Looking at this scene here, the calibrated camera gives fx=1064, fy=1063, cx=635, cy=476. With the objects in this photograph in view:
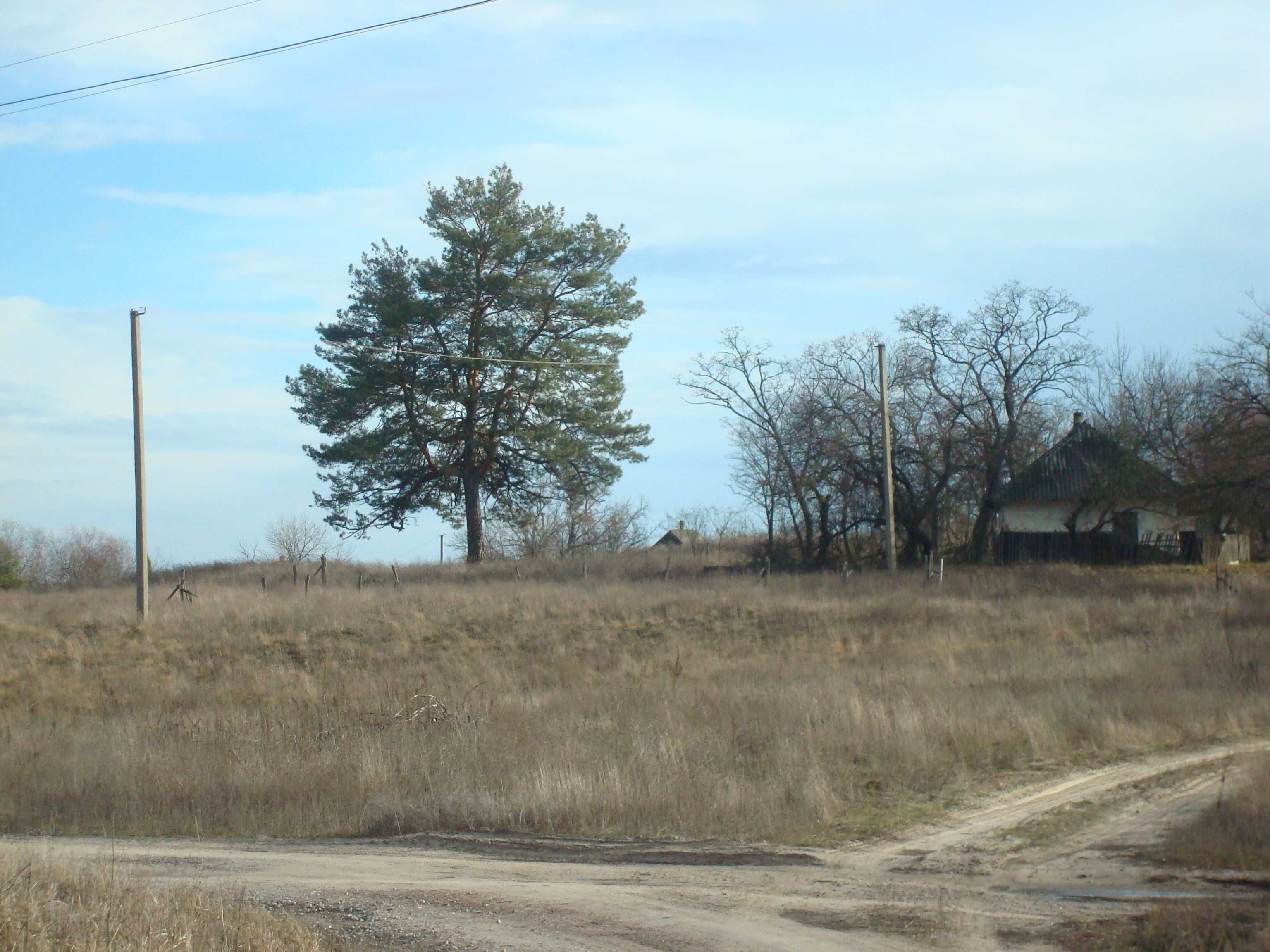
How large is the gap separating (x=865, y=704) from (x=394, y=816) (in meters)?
6.50

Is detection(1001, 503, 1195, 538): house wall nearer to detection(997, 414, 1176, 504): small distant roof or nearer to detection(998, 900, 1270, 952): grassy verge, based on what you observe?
detection(997, 414, 1176, 504): small distant roof

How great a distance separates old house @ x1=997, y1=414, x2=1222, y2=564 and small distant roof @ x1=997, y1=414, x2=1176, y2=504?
0.03 metres

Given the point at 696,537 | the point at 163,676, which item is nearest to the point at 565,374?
the point at 163,676

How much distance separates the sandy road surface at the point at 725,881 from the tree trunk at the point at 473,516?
31.4 m

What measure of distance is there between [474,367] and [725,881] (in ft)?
112

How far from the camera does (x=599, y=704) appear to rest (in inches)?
618

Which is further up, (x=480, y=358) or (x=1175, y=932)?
(x=480, y=358)

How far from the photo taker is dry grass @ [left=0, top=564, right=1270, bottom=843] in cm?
1060

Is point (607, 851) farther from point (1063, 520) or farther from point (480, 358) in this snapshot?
point (1063, 520)

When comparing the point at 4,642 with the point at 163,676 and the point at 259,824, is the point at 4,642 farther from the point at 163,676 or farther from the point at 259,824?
the point at 259,824

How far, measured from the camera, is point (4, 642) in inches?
1038

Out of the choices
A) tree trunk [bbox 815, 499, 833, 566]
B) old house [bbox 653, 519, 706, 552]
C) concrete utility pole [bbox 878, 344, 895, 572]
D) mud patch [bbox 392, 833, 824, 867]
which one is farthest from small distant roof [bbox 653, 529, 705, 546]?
mud patch [bbox 392, 833, 824, 867]

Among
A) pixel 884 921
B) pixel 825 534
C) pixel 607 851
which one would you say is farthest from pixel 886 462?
pixel 884 921

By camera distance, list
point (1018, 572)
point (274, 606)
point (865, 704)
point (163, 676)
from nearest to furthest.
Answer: point (865, 704) < point (163, 676) < point (274, 606) < point (1018, 572)
